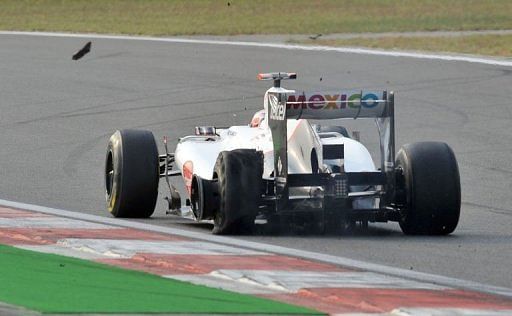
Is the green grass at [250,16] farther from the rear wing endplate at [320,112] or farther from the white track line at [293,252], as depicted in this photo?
the rear wing endplate at [320,112]

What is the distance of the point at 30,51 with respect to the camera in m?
27.7

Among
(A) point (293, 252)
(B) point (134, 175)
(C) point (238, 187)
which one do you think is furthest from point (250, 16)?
(A) point (293, 252)

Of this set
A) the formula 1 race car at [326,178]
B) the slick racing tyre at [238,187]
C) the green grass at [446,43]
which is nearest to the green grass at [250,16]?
the green grass at [446,43]

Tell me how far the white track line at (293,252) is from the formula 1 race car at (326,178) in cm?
27

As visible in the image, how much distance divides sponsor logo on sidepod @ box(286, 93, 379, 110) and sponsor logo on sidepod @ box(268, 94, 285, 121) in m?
0.07

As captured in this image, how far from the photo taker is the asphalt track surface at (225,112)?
32.5 feet

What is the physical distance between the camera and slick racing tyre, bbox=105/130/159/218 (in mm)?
10969

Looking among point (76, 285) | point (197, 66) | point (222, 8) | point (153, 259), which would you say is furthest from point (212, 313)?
point (222, 8)

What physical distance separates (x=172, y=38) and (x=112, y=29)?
10.0 feet

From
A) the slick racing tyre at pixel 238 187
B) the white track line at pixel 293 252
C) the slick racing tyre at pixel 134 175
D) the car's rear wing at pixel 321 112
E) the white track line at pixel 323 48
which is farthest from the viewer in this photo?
the white track line at pixel 323 48

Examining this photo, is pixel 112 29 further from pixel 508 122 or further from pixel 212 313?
pixel 212 313

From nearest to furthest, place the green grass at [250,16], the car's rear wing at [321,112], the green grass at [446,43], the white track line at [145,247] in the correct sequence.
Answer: the white track line at [145,247]
the car's rear wing at [321,112]
the green grass at [446,43]
the green grass at [250,16]

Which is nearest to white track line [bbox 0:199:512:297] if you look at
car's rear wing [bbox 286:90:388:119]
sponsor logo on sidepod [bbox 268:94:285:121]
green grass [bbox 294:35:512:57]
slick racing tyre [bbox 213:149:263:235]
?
slick racing tyre [bbox 213:149:263:235]

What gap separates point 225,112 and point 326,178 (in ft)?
31.1
